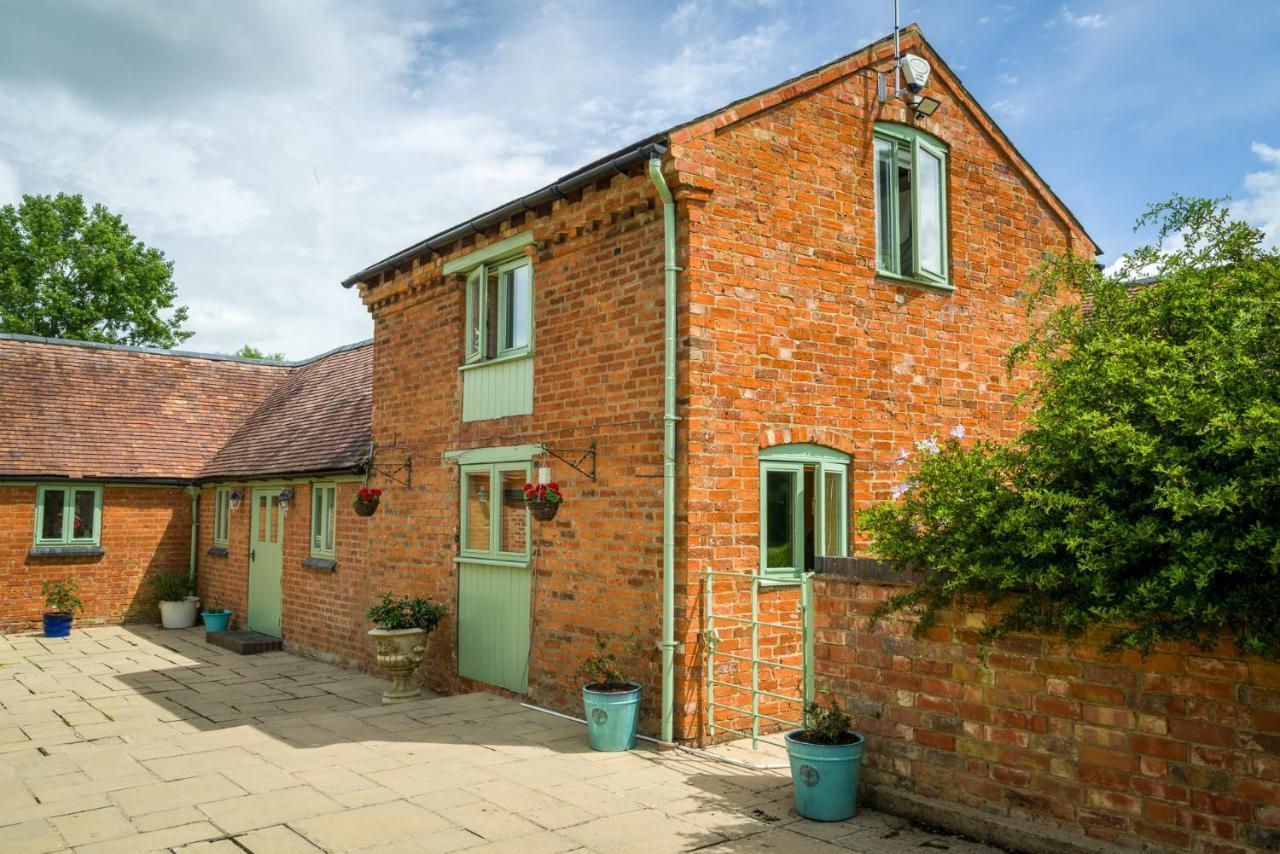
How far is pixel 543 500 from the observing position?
8773 millimetres

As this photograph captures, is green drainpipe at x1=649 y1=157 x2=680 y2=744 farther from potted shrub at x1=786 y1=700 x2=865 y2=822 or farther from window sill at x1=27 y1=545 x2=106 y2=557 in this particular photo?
window sill at x1=27 y1=545 x2=106 y2=557

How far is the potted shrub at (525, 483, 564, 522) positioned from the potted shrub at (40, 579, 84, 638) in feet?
38.3

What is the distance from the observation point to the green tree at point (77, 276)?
31219 mm

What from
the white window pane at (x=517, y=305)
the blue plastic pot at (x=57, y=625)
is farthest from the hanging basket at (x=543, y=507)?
the blue plastic pot at (x=57, y=625)

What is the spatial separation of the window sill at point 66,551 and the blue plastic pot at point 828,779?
1578 cm

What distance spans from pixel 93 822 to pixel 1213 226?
813 cm

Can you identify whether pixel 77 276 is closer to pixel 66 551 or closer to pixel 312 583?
pixel 66 551

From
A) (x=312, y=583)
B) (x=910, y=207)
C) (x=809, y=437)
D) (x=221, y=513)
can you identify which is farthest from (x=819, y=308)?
(x=221, y=513)

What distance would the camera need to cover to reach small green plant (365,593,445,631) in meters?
10.6

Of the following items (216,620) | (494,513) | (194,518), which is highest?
(494,513)

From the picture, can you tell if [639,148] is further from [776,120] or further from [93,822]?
[93,822]

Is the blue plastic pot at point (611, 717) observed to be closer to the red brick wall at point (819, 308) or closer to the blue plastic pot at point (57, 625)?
Result: the red brick wall at point (819, 308)

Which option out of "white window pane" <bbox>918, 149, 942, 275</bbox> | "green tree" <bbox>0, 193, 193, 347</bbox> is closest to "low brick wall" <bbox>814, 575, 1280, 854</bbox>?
"white window pane" <bbox>918, 149, 942, 275</bbox>

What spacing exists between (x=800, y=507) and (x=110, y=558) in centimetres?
1463
